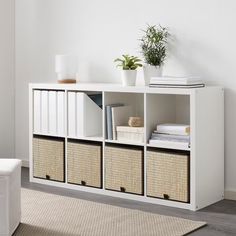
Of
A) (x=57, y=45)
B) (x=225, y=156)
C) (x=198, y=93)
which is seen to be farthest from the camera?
(x=57, y=45)

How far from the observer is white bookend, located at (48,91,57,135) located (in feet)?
15.5

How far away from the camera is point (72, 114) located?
15.2 ft

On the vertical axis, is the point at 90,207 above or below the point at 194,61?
below

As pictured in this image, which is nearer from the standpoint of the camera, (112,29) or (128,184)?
(128,184)

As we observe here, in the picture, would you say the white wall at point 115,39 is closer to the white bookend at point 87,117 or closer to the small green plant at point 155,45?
the small green plant at point 155,45

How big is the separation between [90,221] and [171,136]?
0.85 meters

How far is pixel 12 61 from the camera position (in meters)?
5.61

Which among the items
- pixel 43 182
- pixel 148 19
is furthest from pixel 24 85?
pixel 148 19

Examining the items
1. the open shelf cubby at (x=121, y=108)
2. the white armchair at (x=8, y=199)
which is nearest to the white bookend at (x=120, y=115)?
the open shelf cubby at (x=121, y=108)

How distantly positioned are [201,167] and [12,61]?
2.35 meters

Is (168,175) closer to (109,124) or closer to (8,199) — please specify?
(109,124)

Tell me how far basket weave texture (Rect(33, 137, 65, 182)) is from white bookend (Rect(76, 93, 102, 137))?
25 centimetres

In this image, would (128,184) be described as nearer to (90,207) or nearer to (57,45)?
(90,207)

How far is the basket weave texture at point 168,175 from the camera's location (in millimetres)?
4031
